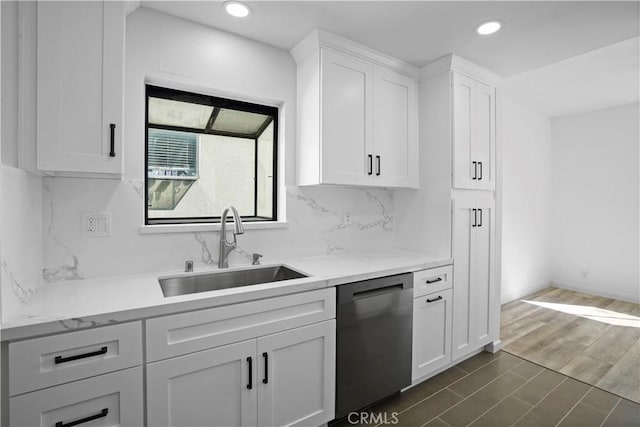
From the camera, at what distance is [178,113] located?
2131 millimetres

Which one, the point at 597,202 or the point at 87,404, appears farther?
the point at 597,202

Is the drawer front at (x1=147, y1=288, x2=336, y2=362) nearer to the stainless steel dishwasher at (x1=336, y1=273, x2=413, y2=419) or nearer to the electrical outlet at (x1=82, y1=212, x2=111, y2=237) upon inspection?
the stainless steel dishwasher at (x1=336, y1=273, x2=413, y2=419)

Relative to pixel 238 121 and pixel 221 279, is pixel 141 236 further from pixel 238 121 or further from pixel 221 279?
pixel 238 121

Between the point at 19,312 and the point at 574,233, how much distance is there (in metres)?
5.99

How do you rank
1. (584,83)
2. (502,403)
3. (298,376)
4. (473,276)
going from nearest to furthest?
(298,376)
(502,403)
(473,276)
(584,83)

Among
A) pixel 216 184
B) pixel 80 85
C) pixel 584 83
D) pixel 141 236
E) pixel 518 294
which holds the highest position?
pixel 584 83

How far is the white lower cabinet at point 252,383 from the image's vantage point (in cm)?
134

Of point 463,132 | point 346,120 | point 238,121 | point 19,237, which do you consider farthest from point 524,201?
point 19,237

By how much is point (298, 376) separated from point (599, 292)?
4.87 metres

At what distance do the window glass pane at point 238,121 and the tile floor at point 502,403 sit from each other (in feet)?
6.82

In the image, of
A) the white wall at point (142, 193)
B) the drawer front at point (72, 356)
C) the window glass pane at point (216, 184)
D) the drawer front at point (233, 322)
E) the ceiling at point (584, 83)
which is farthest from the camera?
the ceiling at point (584, 83)

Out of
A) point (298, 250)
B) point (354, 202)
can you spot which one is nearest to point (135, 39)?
point (298, 250)

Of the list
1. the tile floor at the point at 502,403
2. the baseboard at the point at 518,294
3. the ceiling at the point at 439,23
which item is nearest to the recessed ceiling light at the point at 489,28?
the ceiling at the point at 439,23

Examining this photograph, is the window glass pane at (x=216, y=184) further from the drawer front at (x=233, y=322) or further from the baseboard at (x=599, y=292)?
the baseboard at (x=599, y=292)
